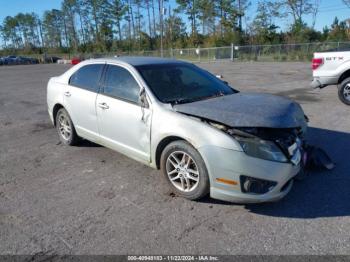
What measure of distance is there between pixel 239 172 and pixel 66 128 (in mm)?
3547

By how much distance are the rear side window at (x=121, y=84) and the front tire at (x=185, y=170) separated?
887 mm

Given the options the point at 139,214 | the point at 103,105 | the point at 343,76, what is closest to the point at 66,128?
the point at 103,105

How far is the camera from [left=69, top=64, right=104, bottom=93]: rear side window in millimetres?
4702

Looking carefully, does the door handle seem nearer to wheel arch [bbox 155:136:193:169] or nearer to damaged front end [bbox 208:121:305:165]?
wheel arch [bbox 155:136:193:169]

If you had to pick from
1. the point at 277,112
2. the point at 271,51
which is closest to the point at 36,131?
the point at 277,112

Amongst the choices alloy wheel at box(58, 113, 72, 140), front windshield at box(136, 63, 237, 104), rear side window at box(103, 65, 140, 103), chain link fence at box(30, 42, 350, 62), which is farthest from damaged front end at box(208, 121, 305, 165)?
chain link fence at box(30, 42, 350, 62)

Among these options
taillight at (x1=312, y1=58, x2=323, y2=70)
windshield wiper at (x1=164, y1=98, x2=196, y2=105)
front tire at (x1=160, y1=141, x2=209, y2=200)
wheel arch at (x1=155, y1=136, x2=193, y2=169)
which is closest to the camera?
front tire at (x1=160, y1=141, x2=209, y2=200)

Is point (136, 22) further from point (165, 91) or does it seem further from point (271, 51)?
point (165, 91)

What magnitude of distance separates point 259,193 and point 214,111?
0.97 metres

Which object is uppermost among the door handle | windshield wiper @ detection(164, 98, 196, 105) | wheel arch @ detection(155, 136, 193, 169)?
windshield wiper @ detection(164, 98, 196, 105)

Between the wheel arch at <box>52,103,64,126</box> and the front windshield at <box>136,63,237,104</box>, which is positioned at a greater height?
the front windshield at <box>136,63,237,104</box>

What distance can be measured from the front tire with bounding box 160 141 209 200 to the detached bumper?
0.11m

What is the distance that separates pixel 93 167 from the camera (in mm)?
4562

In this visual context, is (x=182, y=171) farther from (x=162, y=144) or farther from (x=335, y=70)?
(x=335, y=70)
